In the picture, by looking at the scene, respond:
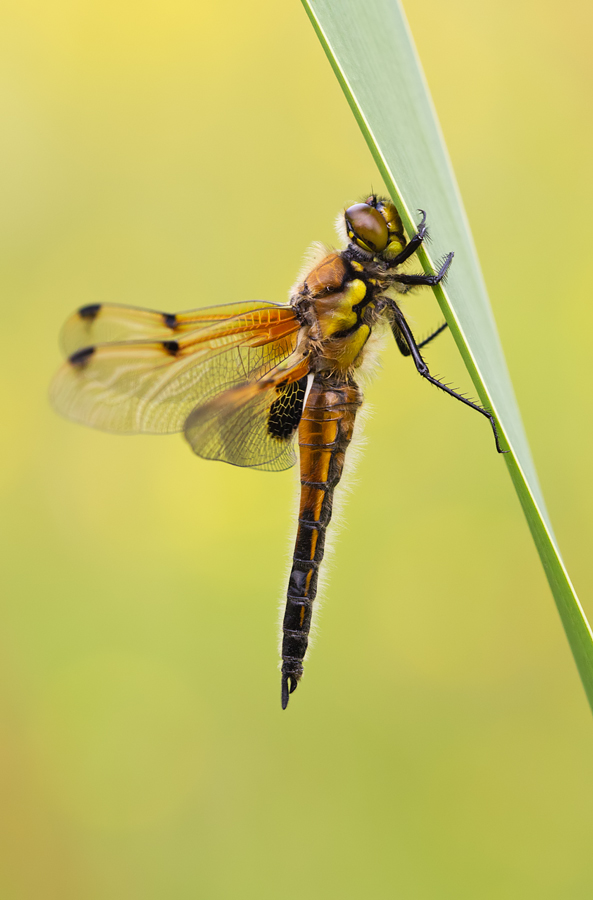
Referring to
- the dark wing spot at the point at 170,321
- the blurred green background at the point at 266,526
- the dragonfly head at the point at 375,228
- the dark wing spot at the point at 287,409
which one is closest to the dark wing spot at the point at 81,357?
the dark wing spot at the point at 170,321

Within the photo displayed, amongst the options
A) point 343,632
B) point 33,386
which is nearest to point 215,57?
point 33,386

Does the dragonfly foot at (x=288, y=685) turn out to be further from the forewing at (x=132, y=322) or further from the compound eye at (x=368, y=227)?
the compound eye at (x=368, y=227)

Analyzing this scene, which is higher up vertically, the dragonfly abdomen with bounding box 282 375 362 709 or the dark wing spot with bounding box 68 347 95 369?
the dark wing spot with bounding box 68 347 95 369

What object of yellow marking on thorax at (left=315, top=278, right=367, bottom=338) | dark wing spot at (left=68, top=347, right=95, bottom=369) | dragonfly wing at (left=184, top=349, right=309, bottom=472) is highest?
dark wing spot at (left=68, top=347, right=95, bottom=369)

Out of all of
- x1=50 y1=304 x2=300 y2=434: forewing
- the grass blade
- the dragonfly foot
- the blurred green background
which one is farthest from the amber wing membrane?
the blurred green background

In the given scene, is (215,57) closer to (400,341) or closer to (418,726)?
(400,341)

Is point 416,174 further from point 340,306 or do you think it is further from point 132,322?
point 132,322

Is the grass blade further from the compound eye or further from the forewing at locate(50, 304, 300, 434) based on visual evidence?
the forewing at locate(50, 304, 300, 434)

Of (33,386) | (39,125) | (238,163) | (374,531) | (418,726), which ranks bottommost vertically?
(418,726)
